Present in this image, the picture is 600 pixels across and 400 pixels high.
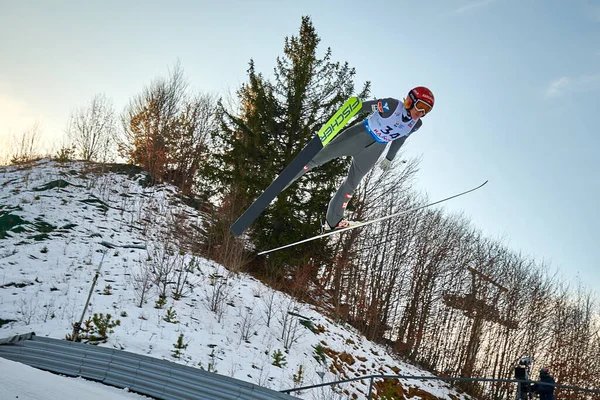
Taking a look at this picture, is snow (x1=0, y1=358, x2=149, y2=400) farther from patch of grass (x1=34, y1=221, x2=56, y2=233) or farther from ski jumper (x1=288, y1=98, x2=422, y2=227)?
patch of grass (x1=34, y1=221, x2=56, y2=233)

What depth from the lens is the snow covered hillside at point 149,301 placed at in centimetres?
624

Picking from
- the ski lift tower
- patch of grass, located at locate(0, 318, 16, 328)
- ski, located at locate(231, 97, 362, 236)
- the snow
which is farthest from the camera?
the ski lift tower

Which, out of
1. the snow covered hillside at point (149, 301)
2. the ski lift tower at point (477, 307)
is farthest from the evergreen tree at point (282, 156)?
the ski lift tower at point (477, 307)

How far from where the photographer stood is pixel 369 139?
13.5 feet

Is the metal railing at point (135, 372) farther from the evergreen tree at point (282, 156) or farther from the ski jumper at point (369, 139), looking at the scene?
the evergreen tree at point (282, 156)

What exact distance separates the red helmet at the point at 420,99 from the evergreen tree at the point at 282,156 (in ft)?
23.6

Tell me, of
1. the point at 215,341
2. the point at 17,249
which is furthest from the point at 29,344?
the point at 17,249

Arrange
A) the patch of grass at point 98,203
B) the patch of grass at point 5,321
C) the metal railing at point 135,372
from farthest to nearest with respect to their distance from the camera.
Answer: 1. the patch of grass at point 98,203
2. the patch of grass at point 5,321
3. the metal railing at point 135,372

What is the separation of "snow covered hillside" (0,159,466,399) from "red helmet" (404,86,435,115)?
16.6 feet

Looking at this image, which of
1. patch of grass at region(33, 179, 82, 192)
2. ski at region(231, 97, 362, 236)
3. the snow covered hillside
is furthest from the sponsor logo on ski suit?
patch of grass at region(33, 179, 82, 192)

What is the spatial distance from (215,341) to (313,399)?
81.9 inches

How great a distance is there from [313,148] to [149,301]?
17.6ft

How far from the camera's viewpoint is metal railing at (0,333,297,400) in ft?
15.7

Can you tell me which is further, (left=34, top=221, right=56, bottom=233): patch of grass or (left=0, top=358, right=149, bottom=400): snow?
(left=34, top=221, right=56, bottom=233): patch of grass
